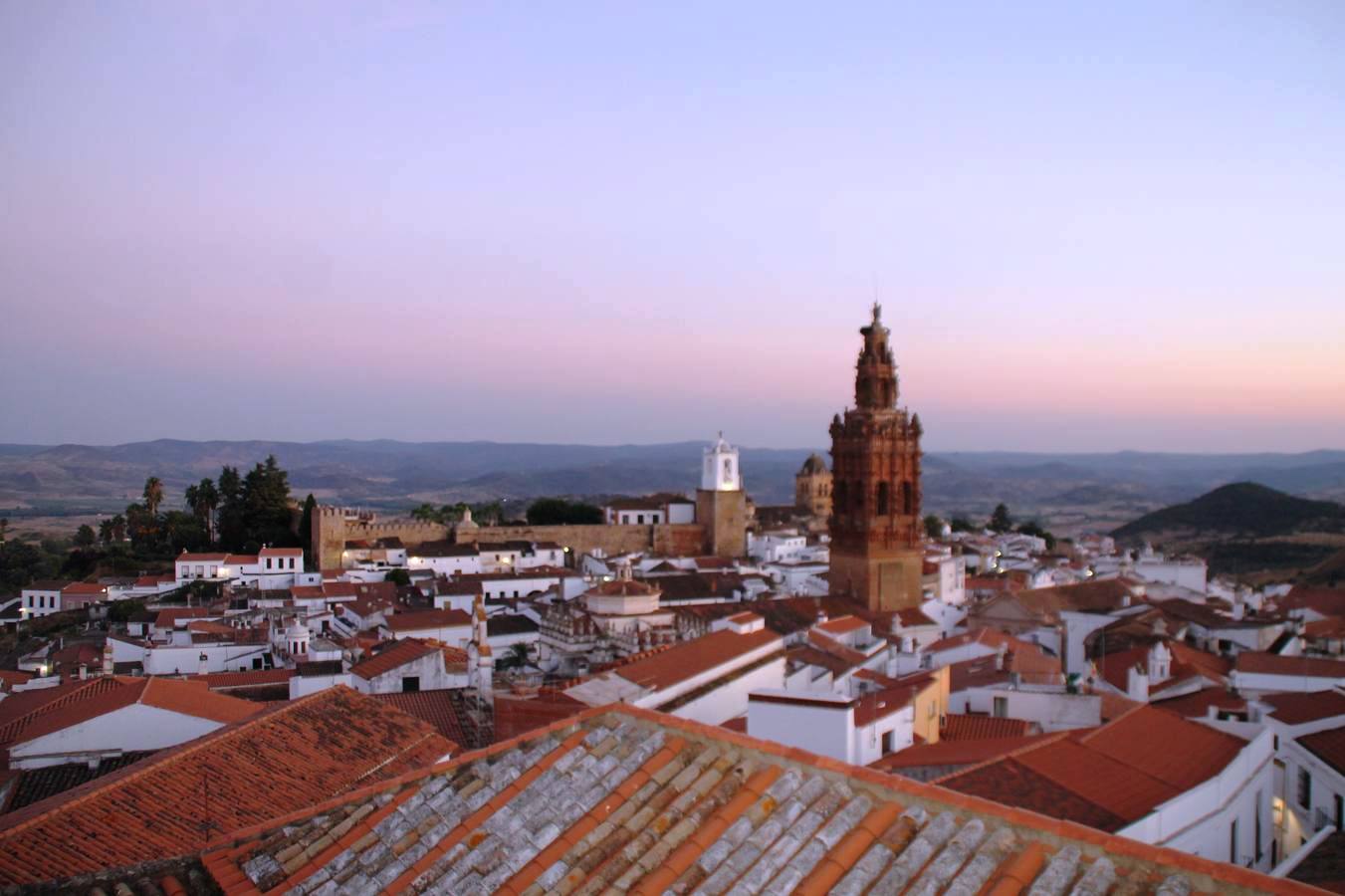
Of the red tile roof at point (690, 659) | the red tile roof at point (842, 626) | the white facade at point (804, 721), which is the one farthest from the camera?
the red tile roof at point (842, 626)

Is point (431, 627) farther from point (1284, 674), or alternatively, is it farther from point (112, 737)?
point (1284, 674)

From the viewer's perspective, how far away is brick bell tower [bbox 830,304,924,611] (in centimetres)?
3344

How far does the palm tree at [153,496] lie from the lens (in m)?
56.4

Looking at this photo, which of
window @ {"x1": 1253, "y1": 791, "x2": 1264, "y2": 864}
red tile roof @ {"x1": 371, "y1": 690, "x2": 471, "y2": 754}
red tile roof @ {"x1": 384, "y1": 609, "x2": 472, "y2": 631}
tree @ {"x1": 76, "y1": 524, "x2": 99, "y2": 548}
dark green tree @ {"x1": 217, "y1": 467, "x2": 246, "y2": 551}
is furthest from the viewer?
tree @ {"x1": 76, "y1": 524, "x2": 99, "y2": 548}

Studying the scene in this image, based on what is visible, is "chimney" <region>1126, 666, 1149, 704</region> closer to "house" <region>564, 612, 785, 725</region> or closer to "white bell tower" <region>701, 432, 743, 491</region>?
"house" <region>564, 612, 785, 725</region>

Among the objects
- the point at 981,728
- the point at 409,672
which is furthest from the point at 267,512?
the point at 981,728

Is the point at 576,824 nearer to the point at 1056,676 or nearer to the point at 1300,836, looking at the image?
the point at 1300,836

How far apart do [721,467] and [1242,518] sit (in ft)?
158

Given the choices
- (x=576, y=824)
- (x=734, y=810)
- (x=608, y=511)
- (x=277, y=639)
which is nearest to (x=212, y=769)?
(x=576, y=824)

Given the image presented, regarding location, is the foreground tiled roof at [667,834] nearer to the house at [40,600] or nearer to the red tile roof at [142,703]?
the red tile roof at [142,703]

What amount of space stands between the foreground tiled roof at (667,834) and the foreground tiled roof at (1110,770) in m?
4.91

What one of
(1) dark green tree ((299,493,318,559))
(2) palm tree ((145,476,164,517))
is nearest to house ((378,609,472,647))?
(1) dark green tree ((299,493,318,559))

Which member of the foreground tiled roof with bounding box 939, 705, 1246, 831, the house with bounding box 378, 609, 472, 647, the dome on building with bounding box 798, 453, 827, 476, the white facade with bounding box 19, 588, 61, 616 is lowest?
the white facade with bounding box 19, 588, 61, 616

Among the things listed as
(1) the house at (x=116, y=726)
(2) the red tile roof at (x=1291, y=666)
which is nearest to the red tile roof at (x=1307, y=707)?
(2) the red tile roof at (x=1291, y=666)
